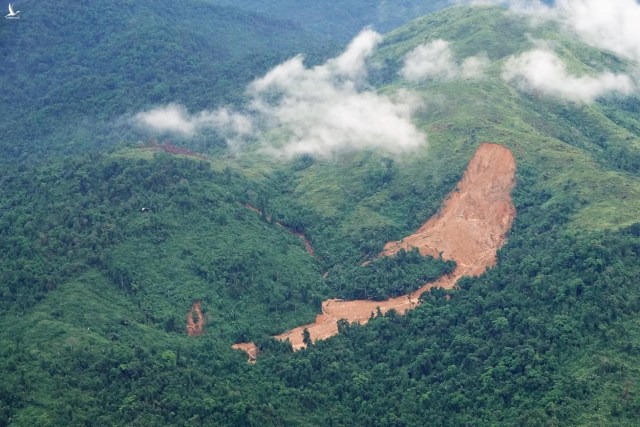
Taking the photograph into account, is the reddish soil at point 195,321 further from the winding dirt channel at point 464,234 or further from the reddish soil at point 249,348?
→ the winding dirt channel at point 464,234

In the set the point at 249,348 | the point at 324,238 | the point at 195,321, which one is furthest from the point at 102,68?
the point at 249,348

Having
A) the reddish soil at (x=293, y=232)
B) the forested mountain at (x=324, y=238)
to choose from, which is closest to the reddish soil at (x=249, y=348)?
the forested mountain at (x=324, y=238)

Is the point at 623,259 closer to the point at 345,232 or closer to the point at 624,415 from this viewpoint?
the point at 624,415

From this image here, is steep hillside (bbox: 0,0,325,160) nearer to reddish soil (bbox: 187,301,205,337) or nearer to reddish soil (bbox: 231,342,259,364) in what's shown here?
reddish soil (bbox: 187,301,205,337)

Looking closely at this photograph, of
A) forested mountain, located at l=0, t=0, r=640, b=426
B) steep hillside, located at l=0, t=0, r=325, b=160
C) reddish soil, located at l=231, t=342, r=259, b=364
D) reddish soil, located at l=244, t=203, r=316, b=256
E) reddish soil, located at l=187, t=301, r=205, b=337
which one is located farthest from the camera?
steep hillside, located at l=0, t=0, r=325, b=160

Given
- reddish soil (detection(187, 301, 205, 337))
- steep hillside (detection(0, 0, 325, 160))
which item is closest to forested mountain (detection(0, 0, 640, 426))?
reddish soil (detection(187, 301, 205, 337))

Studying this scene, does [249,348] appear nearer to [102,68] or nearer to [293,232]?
[293,232]
